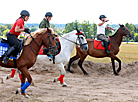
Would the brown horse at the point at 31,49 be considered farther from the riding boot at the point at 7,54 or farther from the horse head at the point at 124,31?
the horse head at the point at 124,31

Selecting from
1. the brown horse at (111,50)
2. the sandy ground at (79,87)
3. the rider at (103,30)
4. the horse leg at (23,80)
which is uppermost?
the rider at (103,30)

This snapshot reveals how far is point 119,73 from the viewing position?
1202 centimetres

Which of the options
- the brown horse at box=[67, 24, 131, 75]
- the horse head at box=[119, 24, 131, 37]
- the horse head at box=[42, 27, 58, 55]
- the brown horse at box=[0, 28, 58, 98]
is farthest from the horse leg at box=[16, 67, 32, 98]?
the horse head at box=[119, 24, 131, 37]

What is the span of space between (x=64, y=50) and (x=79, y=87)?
1.67 meters

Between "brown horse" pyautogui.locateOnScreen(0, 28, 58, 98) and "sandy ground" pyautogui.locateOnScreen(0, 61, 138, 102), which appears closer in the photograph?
"brown horse" pyautogui.locateOnScreen(0, 28, 58, 98)

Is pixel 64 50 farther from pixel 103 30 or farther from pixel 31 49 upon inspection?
pixel 103 30

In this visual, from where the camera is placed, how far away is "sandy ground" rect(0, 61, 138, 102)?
6637 millimetres

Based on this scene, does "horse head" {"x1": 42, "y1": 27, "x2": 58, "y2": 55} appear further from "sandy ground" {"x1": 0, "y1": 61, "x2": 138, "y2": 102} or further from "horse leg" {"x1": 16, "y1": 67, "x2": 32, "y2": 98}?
"sandy ground" {"x1": 0, "y1": 61, "x2": 138, "y2": 102}

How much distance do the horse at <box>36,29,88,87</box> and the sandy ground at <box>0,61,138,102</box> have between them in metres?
0.74

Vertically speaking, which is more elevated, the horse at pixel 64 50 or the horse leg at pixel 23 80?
the horse at pixel 64 50

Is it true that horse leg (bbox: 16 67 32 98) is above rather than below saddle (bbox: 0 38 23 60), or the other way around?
below

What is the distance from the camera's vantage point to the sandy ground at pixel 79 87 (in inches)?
261

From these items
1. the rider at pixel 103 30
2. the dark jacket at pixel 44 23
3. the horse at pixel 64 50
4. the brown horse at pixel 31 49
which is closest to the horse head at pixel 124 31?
the rider at pixel 103 30

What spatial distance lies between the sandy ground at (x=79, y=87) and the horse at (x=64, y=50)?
0.74 m
